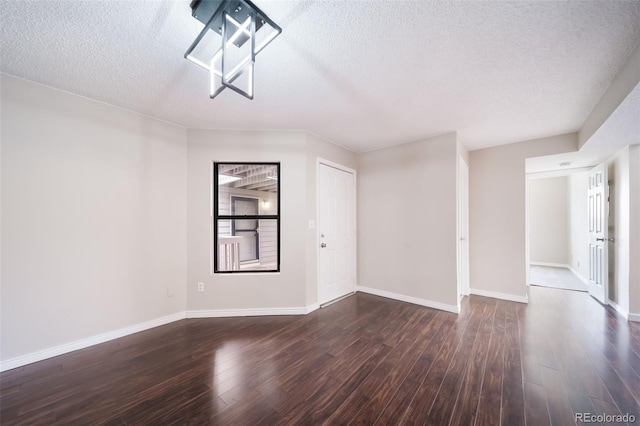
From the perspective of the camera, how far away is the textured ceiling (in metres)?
1.52

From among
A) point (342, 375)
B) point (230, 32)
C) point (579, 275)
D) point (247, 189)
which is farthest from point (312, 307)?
point (579, 275)

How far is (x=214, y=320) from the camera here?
10.5ft

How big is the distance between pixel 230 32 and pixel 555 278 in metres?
7.39

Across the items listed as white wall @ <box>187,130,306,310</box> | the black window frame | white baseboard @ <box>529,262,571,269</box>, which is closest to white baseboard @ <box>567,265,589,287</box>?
white baseboard @ <box>529,262,571,269</box>

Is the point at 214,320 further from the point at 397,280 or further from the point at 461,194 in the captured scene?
the point at 461,194

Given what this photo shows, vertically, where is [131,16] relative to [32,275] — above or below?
above

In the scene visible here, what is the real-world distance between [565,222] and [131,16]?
923 cm

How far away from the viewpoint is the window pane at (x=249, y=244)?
137 inches

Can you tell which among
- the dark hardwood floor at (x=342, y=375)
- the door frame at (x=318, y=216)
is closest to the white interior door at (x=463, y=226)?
the dark hardwood floor at (x=342, y=375)

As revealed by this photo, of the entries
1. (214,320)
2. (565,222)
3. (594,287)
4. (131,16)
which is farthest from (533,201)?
(131,16)

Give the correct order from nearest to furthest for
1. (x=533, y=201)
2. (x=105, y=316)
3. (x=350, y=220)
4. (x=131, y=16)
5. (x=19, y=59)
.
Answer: (x=131, y=16) < (x=19, y=59) < (x=105, y=316) < (x=350, y=220) < (x=533, y=201)

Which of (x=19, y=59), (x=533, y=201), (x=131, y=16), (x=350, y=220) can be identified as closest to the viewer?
(x=131, y=16)

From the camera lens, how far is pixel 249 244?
11.6 ft

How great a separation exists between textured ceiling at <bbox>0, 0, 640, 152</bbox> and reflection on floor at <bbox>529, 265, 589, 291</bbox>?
3451 mm
